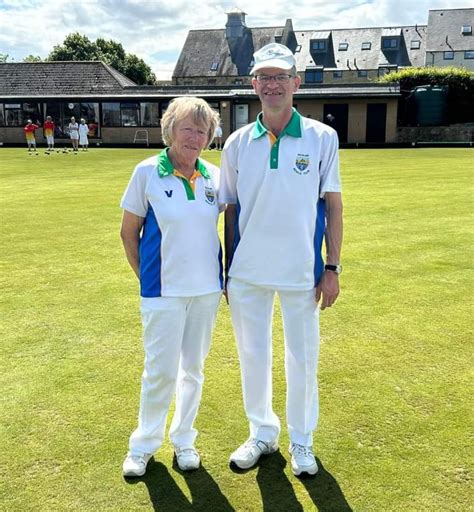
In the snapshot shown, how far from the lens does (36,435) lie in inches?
134

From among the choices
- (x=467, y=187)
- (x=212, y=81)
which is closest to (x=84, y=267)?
(x=467, y=187)

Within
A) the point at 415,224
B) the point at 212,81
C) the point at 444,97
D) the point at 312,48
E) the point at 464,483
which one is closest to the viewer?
the point at 464,483

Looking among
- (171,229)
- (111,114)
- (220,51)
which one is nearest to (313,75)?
(220,51)

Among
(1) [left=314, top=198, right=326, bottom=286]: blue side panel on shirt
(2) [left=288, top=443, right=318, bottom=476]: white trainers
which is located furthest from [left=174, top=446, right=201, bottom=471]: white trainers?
(1) [left=314, top=198, right=326, bottom=286]: blue side panel on shirt

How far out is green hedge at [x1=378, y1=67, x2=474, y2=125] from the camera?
38.2 metres

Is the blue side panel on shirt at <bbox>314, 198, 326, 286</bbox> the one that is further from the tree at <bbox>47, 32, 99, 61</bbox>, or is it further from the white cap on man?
the tree at <bbox>47, 32, 99, 61</bbox>

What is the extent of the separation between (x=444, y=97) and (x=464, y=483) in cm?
3884

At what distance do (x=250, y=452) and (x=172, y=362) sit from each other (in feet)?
2.31

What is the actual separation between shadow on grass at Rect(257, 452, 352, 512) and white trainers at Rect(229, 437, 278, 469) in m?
0.07

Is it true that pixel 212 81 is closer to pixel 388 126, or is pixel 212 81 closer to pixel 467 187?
pixel 388 126

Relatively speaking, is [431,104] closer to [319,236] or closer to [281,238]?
[319,236]

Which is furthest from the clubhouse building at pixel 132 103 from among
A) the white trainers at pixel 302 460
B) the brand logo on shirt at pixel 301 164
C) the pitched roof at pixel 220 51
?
A: the white trainers at pixel 302 460

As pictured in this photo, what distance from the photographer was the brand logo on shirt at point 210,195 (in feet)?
9.83

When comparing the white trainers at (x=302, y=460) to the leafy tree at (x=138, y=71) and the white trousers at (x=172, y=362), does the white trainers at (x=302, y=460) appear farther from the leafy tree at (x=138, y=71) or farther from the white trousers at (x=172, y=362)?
the leafy tree at (x=138, y=71)
